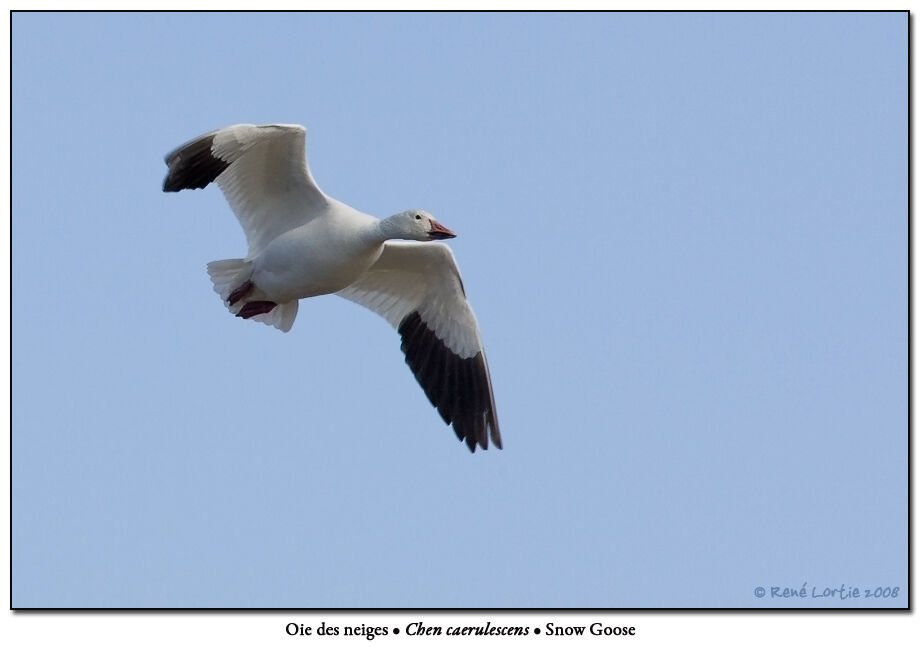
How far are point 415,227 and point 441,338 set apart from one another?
1.63m

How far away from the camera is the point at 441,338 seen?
46.0 ft

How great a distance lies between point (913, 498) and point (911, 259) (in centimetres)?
160

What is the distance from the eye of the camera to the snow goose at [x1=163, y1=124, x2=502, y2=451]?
1235 centimetres

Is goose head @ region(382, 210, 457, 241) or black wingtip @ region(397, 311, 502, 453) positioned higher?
goose head @ region(382, 210, 457, 241)

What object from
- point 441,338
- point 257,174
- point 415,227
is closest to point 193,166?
point 257,174

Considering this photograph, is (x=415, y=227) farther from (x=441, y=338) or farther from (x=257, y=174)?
(x=441, y=338)

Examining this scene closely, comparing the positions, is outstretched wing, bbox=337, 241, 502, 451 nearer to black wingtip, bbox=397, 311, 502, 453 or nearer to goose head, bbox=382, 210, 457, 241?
black wingtip, bbox=397, 311, 502, 453

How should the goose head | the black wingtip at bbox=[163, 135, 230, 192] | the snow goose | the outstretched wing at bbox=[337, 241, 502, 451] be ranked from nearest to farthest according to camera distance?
the black wingtip at bbox=[163, 135, 230, 192]
the snow goose
the goose head
the outstretched wing at bbox=[337, 241, 502, 451]

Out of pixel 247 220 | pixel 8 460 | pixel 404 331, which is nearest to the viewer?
pixel 8 460

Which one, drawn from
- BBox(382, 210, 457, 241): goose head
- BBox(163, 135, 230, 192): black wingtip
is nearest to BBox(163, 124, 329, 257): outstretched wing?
BBox(163, 135, 230, 192): black wingtip

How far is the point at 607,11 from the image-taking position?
12.1 m

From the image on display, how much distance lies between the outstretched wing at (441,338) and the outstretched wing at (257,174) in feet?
3.55

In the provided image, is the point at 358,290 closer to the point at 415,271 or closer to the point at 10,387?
the point at 415,271

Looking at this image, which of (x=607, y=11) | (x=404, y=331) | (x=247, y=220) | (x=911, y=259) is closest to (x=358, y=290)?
(x=404, y=331)
